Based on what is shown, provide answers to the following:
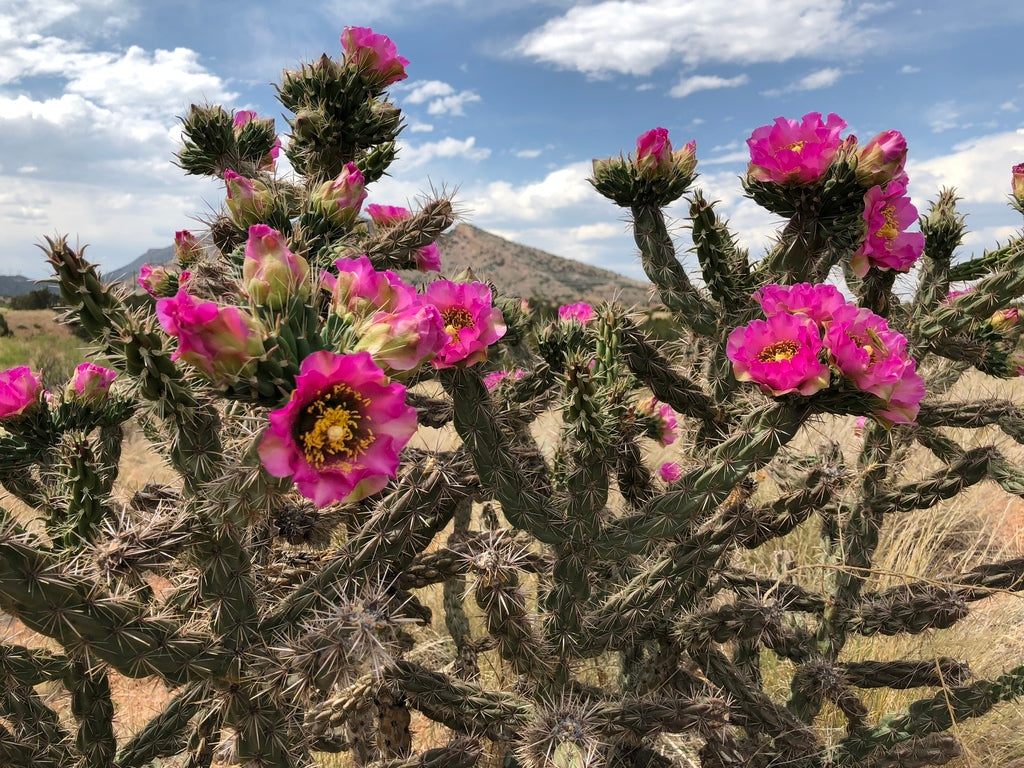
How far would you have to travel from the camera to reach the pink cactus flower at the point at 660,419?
297 cm

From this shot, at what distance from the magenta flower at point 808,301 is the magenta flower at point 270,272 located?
103 centimetres

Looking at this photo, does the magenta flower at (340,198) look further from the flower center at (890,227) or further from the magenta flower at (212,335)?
the flower center at (890,227)

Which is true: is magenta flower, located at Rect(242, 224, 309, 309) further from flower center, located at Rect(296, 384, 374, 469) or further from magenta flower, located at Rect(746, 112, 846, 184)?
magenta flower, located at Rect(746, 112, 846, 184)

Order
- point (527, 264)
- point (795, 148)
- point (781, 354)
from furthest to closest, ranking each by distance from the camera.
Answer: point (527, 264)
point (795, 148)
point (781, 354)

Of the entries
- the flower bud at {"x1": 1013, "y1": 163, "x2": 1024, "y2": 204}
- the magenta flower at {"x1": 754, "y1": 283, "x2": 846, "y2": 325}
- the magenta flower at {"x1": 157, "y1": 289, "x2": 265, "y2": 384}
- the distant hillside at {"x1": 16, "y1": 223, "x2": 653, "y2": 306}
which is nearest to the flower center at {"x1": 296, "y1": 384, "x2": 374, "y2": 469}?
the magenta flower at {"x1": 157, "y1": 289, "x2": 265, "y2": 384}

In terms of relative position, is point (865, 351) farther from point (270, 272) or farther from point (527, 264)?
point (527, 264)

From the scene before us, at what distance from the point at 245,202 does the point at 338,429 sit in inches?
36.6

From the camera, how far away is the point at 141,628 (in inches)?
59.3

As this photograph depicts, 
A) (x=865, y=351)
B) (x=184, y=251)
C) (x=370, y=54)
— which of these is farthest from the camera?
(x=184, y=251)

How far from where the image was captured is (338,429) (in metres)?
1.11

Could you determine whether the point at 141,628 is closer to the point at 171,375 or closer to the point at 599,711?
the point at 171,375

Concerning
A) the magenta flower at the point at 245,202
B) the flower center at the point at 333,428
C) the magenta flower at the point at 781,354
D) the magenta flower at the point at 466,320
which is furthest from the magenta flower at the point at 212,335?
the magenta flower at the point at 781,354

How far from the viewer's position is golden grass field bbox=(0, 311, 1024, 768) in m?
3.07

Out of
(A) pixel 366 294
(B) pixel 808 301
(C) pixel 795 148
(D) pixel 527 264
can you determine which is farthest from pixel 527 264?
(A) pixel 366 294
